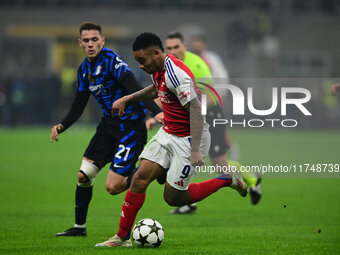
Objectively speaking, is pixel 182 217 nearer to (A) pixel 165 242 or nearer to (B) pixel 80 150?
(A) pixel 165 242

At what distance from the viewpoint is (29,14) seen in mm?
38688

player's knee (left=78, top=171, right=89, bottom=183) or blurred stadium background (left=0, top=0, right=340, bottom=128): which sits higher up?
blurred stadium background (left=0, top=0, right=340, bottom=128)

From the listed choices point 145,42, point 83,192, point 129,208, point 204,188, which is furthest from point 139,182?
point 145,42

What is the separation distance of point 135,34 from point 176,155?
31110 mm

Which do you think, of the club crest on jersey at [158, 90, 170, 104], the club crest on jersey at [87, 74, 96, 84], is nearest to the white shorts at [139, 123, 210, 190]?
the club crest on jersey at [158, 90, 170, 104]

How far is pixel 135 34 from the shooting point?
36.9 m

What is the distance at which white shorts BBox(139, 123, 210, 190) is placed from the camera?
20.6ft

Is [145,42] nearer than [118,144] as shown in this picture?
Yes

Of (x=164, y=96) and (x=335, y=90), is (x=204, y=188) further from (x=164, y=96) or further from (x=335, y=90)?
(x=335, y=90)

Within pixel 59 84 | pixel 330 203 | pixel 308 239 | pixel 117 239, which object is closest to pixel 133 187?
pixel 117 239

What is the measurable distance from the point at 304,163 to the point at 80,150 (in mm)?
12897

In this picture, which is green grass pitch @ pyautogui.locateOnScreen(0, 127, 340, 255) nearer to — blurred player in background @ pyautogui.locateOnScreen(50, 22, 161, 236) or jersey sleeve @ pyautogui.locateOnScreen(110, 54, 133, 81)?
blurred player in background @ pyautogui.locateOnScreen(50, 22, 161, 236)

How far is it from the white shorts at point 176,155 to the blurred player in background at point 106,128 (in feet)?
2.63

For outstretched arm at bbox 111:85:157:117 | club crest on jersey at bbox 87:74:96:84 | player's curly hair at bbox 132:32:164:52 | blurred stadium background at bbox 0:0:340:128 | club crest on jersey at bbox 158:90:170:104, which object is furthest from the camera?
blurred stadium background at bbox 0:0:340:128
